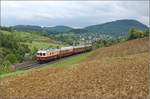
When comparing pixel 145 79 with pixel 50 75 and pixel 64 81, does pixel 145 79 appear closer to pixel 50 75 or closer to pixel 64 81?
pixel 64 81

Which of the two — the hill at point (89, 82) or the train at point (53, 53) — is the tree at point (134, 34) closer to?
the train at point (53, 53)

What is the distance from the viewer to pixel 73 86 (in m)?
18.6

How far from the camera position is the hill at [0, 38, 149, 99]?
16953mm

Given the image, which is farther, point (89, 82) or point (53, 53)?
point (53, 53)

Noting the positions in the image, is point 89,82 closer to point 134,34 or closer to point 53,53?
point 53,53

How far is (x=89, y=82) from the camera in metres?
19.1

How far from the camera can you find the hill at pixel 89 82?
55.6 feet

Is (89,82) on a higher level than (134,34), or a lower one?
lower

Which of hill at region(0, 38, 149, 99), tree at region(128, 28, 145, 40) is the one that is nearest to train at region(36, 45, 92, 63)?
tree at region(128, 28, 145, 40)

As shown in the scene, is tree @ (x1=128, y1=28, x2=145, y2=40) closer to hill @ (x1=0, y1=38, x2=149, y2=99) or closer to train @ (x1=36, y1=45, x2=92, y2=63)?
train @ (x1=36, y1=45, x2=92, y2=63)

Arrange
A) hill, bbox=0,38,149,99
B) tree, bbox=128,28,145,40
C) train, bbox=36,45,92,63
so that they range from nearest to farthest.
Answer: hill, bbox=0,38,149,99, train, bbox=36,45,92,63, tree, bbox=128,28,145,40

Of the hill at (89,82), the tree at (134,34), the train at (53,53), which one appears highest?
the tree at (134,34)

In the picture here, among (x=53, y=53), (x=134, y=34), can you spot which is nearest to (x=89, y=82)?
(x=53, y=53)

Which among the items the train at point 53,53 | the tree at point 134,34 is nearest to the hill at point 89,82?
the train at point 53,53
